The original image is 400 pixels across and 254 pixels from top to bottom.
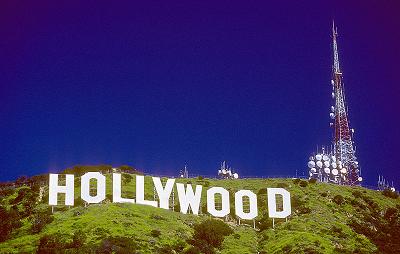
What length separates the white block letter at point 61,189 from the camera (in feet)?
239

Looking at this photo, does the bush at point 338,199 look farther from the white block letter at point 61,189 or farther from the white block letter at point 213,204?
the white block letter at point 61,189

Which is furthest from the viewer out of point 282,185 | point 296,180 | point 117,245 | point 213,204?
point 296,180

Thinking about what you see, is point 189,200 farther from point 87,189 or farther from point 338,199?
point 338,199

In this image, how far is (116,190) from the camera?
3039 inches

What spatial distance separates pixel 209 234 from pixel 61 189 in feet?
66.7

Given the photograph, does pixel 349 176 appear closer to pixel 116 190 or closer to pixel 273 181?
pixel 273 181

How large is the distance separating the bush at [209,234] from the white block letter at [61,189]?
56.2 feet

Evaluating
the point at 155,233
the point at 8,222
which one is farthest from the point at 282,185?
the point at 8,222

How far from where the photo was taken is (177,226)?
73625 millimetres

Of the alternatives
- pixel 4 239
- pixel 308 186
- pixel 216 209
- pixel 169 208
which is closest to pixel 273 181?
pixel 308 186

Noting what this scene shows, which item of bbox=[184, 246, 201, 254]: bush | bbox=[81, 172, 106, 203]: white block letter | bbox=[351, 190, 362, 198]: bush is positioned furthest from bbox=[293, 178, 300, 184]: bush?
bbox=[81, 172, 106, 203]: white block letter

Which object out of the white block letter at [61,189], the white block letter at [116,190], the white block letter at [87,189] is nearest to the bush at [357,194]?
the white block letter at [116,190]

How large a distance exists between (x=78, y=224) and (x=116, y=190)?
10906mm

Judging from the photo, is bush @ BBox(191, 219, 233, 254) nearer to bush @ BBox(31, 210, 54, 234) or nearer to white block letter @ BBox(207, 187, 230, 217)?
white block letter @ BBox(207, 187, 230, 217)
